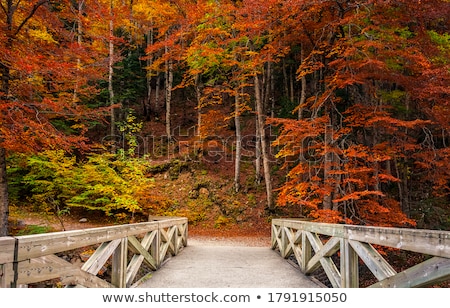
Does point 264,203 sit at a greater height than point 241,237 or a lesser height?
greater

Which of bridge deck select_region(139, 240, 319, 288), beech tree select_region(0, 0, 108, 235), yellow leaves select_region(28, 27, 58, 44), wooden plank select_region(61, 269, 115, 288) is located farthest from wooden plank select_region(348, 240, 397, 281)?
yellow leaves select_region(28, 27, 58, 44)

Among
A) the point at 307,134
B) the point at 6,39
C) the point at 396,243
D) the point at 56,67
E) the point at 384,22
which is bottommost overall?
the point at 396,243

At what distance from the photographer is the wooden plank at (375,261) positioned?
281cm

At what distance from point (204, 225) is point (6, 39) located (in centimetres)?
1034

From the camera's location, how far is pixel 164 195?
15523 millimetres

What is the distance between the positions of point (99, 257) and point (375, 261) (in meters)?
2.82

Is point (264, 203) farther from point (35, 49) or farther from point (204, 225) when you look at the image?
point (35, 49)

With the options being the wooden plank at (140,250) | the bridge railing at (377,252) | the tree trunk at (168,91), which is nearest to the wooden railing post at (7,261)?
the wooden plank at (140,250)

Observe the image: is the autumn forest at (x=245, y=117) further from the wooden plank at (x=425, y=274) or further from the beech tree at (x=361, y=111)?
the wooden plank at (x=425, y=274)

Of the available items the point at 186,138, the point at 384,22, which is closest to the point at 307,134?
the point at 384,22

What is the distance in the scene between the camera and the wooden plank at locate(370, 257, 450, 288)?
6.91ft

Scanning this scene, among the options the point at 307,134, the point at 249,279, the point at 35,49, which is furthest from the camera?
the point at 307,134

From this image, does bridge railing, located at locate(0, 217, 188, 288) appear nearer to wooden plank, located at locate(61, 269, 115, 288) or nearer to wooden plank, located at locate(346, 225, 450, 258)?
wooden plank, located at locate(61, 269, 115, 288)

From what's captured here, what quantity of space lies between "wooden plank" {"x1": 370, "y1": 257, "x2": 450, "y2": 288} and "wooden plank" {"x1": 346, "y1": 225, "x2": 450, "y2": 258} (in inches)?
2.6
